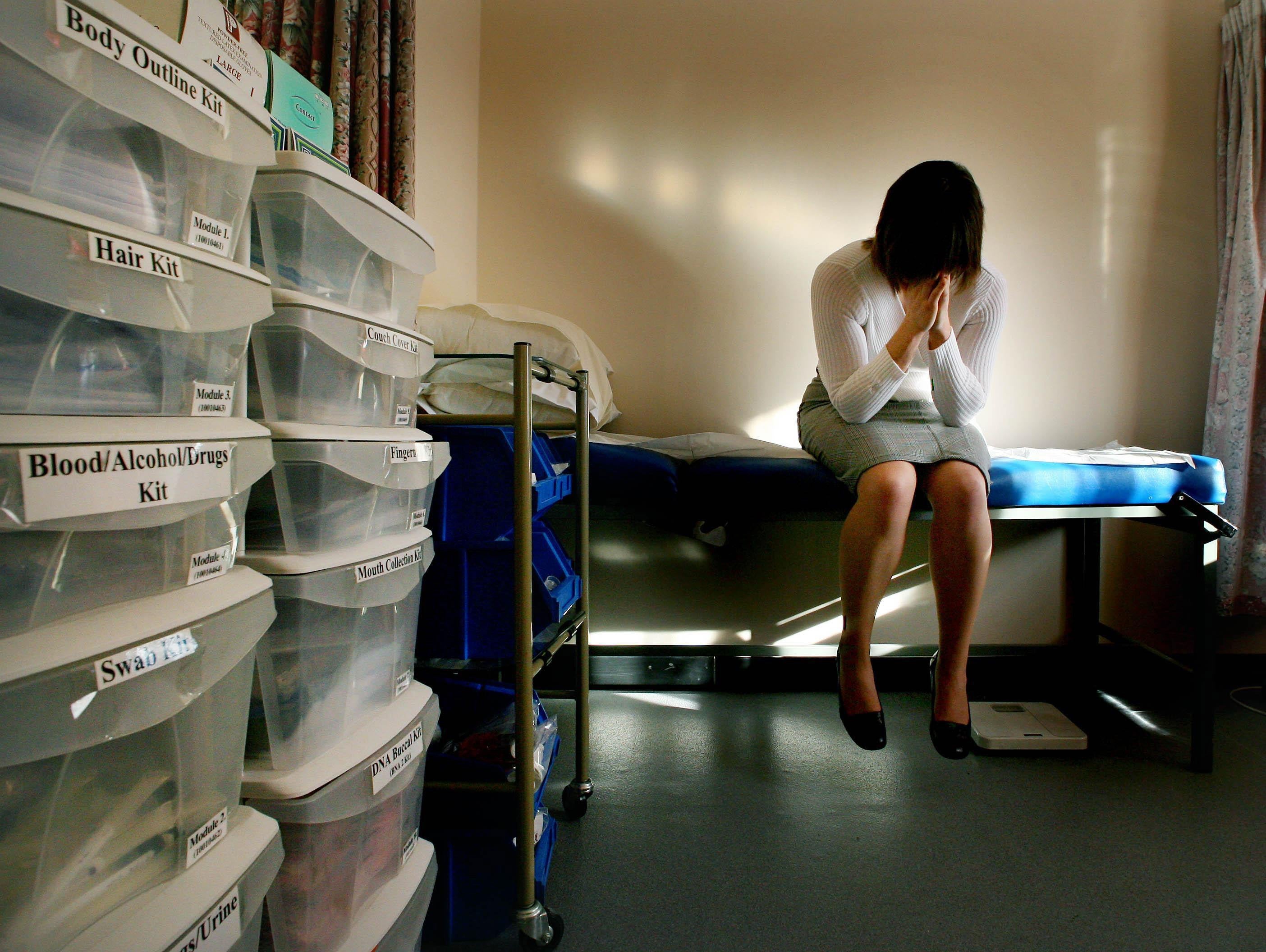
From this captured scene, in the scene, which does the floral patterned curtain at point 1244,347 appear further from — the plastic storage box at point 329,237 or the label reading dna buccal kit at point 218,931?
the label reading dna buccal kit at point 218,931

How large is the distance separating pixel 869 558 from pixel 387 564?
84cm

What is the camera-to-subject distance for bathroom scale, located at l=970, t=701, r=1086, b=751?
4.65 ft

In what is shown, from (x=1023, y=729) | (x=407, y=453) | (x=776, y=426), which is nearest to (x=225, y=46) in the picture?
(x=407, y=453)

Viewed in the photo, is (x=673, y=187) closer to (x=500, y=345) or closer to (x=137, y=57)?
(x=500, y=345)

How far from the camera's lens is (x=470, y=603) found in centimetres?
89

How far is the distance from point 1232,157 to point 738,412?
4.92ft

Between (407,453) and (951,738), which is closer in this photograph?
(407,453)

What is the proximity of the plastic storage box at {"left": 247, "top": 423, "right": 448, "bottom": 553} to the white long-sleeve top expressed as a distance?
2.92 ft

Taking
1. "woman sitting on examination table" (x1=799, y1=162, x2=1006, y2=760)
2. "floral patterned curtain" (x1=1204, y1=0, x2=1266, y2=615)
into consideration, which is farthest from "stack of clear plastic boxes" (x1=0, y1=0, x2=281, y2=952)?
"floral patterned curtain" (x1=1204, y1=0, x2=1266, y2=615)

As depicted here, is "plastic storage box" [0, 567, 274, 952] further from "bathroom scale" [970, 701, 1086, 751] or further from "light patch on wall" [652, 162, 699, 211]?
"light patch on wall" [652, 162, 699, 211]

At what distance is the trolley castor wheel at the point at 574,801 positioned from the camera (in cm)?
114

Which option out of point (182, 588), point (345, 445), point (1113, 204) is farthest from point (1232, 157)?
point (182, 588)

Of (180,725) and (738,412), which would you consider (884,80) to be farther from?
(180,725)

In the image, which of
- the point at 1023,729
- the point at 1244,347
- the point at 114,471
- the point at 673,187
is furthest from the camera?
the point at 673,187
